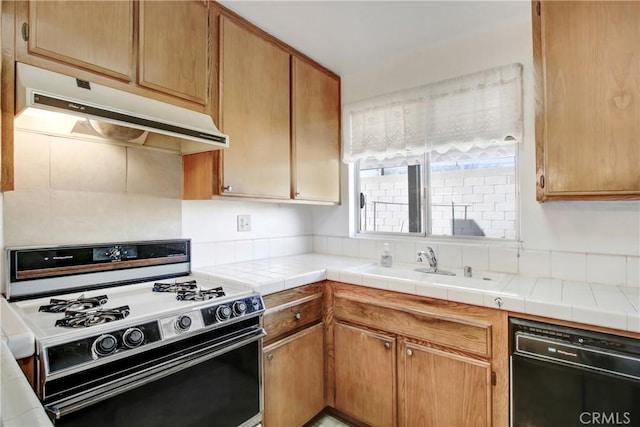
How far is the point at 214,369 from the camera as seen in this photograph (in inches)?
54.1

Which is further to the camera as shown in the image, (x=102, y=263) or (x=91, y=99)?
(x=102, y=263)

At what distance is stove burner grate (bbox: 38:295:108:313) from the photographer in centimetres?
126

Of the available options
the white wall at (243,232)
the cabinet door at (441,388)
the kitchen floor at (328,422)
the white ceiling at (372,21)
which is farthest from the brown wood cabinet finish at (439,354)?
the white ceiling at (372,21)

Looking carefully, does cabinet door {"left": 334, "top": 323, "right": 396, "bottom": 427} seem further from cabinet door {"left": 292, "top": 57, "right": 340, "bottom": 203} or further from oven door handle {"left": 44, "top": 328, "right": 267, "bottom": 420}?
cabinet door {"left": 292, "top": 57, "right": 340, "bottom": 203}

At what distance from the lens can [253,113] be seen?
1901mm

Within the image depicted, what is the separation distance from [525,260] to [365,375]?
3.72 ft

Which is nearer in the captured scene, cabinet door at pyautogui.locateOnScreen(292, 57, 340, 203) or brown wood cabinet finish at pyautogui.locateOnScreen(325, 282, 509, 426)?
brown wood cabinet finish at pyautogui.locateOnScreen(325, 282, 509, 426)

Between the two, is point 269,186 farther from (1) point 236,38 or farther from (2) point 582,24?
(2) point 582,24

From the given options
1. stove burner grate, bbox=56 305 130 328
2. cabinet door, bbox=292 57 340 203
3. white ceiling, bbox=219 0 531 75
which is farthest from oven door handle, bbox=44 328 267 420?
white ceiling, bbox=219 0 531 75

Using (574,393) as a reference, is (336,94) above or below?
above

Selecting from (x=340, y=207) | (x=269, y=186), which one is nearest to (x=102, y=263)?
(x=269, y=186)

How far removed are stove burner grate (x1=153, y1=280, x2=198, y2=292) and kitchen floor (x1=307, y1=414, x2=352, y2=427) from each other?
43.5 inches

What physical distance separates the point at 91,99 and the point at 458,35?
2.04 m

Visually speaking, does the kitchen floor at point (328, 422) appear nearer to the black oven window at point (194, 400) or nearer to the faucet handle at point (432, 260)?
the black oven window at point (194, 400)
